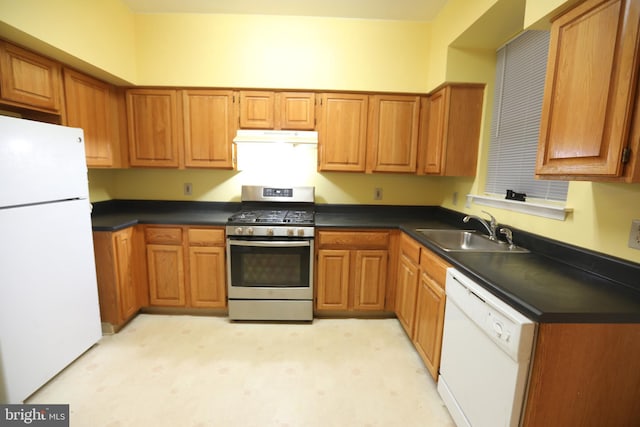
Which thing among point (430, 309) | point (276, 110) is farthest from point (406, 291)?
point (276, 110)

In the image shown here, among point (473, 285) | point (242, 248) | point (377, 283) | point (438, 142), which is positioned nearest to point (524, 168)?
point (438, 142)

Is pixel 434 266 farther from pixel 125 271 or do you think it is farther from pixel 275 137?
pixel 125 271

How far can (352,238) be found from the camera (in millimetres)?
2443

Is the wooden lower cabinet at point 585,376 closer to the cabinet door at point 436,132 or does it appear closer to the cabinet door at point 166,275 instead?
the cabinet door at point 436,132

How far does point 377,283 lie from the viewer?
8.22ft

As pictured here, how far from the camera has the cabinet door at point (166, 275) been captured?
246 cm

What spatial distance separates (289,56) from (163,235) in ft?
6.56

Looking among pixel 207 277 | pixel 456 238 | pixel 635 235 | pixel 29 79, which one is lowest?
pixel 207 277

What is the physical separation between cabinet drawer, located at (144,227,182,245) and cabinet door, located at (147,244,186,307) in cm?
4

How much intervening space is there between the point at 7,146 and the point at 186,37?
168 cm

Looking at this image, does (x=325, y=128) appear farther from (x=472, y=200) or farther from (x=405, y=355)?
(x=405, y=355)

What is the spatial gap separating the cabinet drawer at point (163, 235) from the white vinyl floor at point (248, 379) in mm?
739

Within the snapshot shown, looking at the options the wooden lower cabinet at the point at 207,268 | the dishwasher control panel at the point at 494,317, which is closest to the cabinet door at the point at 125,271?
the wooden lower cabinet at the point at 207,268

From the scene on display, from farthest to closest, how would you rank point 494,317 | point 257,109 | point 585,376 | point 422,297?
point 257,109
point 422,297
point 494,317
point 585,376
